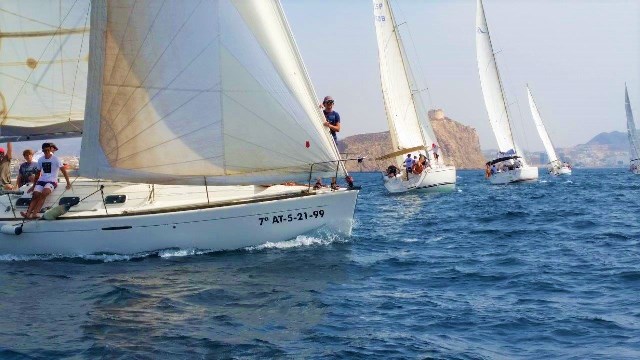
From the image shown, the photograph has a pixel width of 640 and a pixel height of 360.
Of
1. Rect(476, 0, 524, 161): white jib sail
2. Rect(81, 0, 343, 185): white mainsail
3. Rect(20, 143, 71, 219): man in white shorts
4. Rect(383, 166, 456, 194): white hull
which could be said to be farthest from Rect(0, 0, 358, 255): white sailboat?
Rect(476, 0, 524, 161): white jib sail

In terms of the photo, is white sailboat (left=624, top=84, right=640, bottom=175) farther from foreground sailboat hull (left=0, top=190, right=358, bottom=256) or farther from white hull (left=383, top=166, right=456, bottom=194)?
foreground sailboat hull (left=0, top=190, right=358, bottom=256)

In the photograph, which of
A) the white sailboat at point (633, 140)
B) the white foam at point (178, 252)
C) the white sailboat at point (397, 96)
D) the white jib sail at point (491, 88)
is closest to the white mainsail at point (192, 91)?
the white foam at point (178, 252)

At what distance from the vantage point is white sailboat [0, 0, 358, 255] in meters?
13.8

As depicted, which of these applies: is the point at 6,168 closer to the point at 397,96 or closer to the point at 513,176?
the point at 397,96

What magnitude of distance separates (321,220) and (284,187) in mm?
1537

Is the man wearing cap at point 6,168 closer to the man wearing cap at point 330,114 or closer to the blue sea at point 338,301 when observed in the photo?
the blue sea at point 338,301

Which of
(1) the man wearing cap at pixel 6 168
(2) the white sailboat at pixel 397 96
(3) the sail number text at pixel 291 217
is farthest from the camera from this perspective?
(2) the white sailboat at pixel 397 96

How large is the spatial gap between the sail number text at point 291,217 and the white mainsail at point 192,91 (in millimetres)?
873

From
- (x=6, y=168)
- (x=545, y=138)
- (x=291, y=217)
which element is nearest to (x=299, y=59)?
(x=291, y=217)

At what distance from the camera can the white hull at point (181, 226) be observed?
14.1 meters

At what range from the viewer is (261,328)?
860cm

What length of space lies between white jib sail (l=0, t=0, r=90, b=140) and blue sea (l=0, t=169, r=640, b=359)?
350cm

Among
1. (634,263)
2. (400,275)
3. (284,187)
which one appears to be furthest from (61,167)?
(634,263)

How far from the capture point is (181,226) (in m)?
14.1
